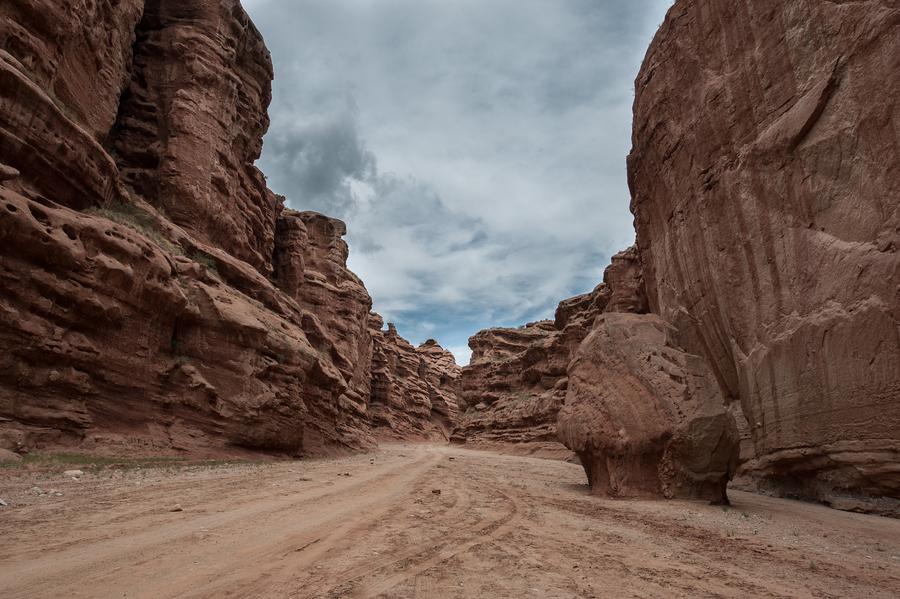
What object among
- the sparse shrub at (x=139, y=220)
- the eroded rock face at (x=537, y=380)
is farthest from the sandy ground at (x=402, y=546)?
the eroded rock face at (x=537, y=380)

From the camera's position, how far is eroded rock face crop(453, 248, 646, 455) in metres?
37.1

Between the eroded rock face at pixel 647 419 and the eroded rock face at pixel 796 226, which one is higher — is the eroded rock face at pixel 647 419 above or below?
below

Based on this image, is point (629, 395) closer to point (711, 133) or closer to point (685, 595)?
point (685, 595)

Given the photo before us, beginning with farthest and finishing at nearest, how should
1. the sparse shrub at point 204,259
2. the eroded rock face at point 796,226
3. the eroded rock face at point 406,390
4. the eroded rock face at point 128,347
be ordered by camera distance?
the eroded rock face at point 406,390
the sparse shrub at point 204,259
the eroded rock face at point 128,347
the eroded rock face at point 796,226

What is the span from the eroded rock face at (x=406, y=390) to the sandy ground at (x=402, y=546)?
60.2 metres

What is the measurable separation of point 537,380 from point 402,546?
50625 mm

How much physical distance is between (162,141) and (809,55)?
28129 mm

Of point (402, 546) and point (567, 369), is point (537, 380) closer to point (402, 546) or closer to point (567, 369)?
point (567, 369)

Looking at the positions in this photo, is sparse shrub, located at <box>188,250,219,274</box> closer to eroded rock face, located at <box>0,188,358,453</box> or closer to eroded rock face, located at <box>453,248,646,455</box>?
eroded rock face, located at <box>0,188,358,453</box>

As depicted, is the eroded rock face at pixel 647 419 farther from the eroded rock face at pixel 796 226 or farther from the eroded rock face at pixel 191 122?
the eroded rock face at pixel 191 122

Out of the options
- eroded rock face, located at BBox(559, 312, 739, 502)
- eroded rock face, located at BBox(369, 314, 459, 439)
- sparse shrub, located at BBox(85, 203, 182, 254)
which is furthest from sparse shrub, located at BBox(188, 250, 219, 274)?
→ eroded rock face, located at BBox(369, 314, 459, 439)

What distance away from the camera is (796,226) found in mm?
12656

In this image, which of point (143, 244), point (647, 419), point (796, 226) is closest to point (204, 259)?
point (143, 244)

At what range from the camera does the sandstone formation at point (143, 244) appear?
12.7 meters
